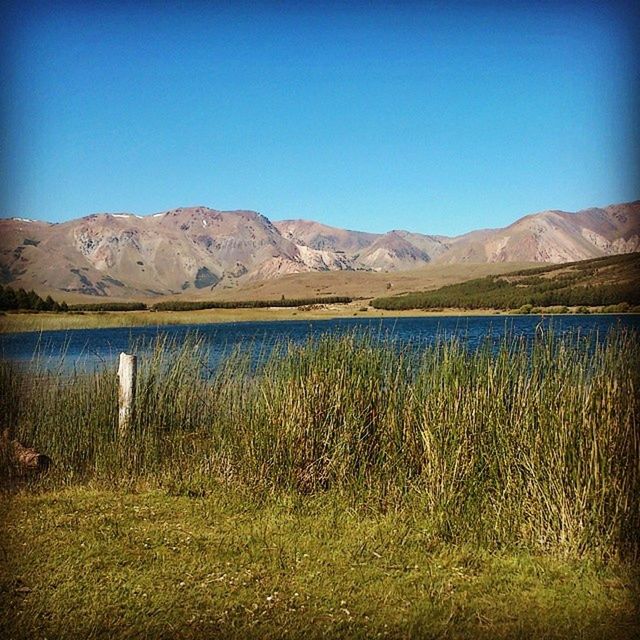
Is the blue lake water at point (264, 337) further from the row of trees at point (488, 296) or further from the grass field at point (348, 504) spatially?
the row of trees at point (488, 296)

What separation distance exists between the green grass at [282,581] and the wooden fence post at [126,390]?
2.21 m

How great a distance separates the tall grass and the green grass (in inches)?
19.9

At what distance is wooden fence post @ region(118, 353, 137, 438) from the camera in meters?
9.42

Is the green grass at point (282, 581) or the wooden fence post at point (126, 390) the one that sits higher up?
the wooden fence post at point (126, 390)

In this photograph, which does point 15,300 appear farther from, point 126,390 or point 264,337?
point 264,337

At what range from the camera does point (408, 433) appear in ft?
26.9

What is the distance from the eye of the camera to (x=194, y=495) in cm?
812

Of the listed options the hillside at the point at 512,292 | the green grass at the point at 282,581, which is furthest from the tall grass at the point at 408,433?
the hillside at the point at 512,292

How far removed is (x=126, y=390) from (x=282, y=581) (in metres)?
5.02

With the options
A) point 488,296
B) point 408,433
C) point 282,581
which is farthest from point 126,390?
point 488,296

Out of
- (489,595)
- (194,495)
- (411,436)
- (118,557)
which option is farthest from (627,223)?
(194,495)

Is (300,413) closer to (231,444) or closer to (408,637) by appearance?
(231,444)

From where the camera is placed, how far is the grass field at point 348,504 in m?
4.91

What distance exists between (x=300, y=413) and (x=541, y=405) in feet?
10.2
